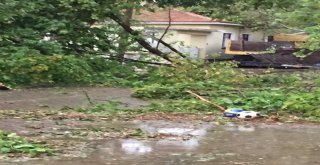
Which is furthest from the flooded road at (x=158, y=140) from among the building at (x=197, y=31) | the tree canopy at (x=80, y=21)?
the building at (x=197, y=31)

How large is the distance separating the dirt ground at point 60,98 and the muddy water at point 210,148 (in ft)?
9.03

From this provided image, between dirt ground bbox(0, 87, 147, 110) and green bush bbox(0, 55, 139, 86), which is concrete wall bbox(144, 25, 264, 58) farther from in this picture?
dirt ground bbox(0, 87, 147, 110)

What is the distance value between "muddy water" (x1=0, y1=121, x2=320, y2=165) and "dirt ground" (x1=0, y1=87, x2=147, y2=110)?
9.03 ft

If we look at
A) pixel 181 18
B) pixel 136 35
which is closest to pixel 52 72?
pixel 136 35

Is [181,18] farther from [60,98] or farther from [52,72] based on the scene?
[60,98]

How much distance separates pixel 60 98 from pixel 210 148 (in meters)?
5.72

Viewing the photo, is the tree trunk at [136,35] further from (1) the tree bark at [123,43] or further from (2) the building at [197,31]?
(2) the building at [197,31]

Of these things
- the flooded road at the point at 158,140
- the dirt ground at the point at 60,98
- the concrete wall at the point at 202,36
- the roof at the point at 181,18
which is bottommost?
the dirt ground at the point at 60,98

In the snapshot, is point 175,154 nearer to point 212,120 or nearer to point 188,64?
point 212,120

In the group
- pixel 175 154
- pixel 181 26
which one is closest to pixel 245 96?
pixel 175 154

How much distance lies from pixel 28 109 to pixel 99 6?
695cm

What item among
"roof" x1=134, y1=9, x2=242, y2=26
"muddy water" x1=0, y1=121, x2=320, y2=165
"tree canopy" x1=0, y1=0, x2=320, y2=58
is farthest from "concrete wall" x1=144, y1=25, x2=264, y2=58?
"muddy water" x1=0, y1=121, x2=320, y2=165

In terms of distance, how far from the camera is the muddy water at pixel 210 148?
20.8ft

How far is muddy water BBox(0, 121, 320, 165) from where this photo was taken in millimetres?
6352
